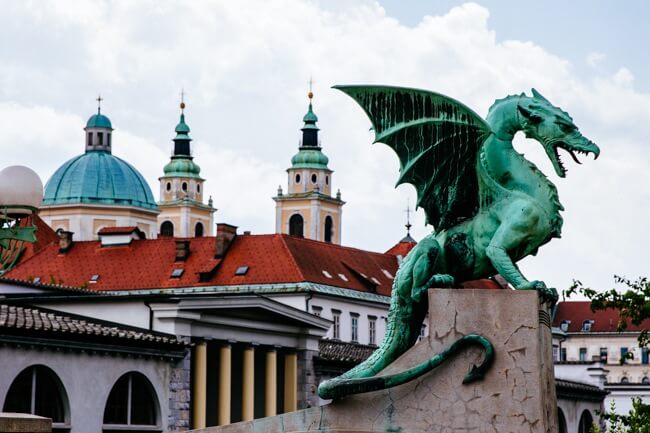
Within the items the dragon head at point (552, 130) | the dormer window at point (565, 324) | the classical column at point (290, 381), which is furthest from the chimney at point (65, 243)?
the dragon head at point (552, 130)

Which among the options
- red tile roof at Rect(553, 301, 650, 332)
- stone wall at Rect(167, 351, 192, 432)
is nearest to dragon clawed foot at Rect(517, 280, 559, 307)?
stone wall at Rect(167, 351, 192, 432)

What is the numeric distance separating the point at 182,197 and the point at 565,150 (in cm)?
15542

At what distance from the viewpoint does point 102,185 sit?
13262 centimetres

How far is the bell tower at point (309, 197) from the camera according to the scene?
162m

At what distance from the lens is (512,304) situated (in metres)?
15.1

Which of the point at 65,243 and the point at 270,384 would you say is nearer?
the point at 270,384

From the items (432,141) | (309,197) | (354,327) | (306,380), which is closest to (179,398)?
(306,380)

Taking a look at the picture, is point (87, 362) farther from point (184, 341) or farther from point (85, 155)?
point (85, 155)

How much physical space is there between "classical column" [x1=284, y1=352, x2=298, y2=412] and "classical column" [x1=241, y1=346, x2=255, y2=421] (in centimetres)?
254

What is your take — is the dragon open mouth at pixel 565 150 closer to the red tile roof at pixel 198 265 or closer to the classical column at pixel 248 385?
the classical column at pixel 248 385

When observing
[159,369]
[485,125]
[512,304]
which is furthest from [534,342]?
[159,369]

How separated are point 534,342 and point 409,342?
149 centimetres

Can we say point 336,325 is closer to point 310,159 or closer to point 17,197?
point 17,197

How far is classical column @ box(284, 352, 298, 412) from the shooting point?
179ft
